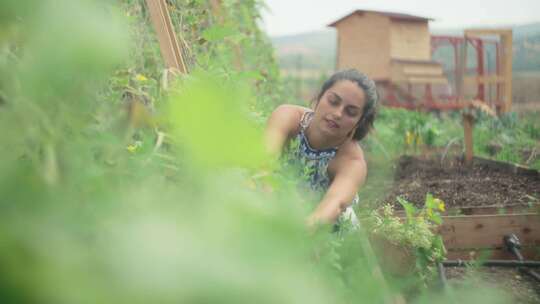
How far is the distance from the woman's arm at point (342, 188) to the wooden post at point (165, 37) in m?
0.60

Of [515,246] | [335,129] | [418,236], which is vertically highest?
[335,129]

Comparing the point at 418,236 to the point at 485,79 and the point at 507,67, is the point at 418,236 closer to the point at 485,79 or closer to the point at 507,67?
the point at 485,79

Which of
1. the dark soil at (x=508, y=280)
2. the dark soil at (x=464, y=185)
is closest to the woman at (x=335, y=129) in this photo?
the dark soil at (x=508, y=280)

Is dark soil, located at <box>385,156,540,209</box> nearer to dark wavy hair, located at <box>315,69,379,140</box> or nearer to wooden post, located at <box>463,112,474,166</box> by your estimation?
wooden post, located at <box>463,112,474,166</box>

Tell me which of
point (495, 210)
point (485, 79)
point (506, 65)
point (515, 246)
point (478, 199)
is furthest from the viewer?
point (506, 65)

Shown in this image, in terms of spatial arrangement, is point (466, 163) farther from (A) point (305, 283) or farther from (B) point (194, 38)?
(A) point (305, 283)

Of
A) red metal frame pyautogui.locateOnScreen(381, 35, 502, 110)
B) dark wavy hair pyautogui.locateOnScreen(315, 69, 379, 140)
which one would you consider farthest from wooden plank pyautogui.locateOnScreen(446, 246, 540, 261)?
red metal frame pyautogui.locateOnScreen(381, 35, 502, 110)

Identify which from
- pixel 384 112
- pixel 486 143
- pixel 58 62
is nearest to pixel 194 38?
pixel 58 62

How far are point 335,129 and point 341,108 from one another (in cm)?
11

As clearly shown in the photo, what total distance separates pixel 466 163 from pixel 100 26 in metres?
5.70

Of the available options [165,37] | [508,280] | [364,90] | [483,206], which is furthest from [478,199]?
[165,37]

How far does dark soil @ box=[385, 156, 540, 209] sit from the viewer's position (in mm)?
3936

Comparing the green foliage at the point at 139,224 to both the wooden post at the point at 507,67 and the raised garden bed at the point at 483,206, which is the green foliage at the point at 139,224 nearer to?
the raised garden bed at the point at 483,206

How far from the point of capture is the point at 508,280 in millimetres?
2547
